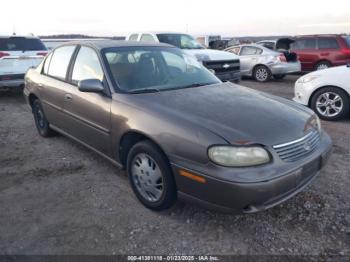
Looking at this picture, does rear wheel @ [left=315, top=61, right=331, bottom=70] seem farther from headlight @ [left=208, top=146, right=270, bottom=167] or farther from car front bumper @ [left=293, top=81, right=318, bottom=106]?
headlight @ [left=208, top=146, right=270, bottom=167]

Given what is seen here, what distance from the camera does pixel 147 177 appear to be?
10.2 ft

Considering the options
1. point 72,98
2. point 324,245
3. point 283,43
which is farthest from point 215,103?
point 283,43

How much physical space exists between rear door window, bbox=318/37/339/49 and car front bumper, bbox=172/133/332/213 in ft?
35.1

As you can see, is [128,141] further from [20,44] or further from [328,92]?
[20,44]

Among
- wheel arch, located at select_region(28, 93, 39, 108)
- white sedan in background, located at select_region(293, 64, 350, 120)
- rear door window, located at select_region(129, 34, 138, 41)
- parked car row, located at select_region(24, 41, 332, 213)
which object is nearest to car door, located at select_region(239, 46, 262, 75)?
rear door window, located at select_region(129, 34, 138, 41)

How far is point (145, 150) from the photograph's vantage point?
3.00 meters

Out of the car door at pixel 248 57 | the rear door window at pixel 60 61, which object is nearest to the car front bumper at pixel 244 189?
the rear door window at pixel 60 61

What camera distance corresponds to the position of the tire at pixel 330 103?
19.8ft

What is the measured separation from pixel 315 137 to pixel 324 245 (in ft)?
3.28

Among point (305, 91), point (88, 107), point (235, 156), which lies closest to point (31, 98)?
point (88, 107)

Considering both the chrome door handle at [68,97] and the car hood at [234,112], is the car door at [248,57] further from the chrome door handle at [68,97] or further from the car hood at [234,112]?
the chrome door handle at [68,97]

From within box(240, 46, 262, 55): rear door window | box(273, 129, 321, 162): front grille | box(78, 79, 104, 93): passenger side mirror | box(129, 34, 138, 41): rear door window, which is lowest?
box(273, 129, 321, 162): front grille

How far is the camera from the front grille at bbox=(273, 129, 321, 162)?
2.63 m

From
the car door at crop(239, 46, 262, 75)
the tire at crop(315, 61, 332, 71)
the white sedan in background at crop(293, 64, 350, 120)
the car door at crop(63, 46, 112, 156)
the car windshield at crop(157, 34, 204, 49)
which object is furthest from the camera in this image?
the car door at crop(239, 46, 262, 75)
